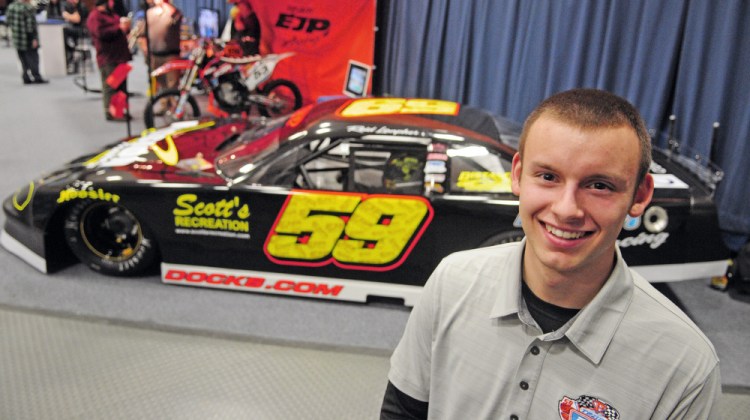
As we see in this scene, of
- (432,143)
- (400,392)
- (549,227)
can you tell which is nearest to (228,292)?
(432,143)

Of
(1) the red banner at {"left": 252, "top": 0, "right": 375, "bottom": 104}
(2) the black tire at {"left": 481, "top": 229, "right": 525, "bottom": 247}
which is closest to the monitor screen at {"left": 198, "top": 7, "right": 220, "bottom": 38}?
(1) the red banner at {"left": 252, "top": 0, "right": 375, "bottom": 104}

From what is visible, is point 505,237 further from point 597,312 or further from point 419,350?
point 597,312

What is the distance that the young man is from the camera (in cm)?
118

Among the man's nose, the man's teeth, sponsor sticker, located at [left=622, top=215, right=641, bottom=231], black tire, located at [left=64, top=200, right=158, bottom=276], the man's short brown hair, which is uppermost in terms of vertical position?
the man's short brown hair

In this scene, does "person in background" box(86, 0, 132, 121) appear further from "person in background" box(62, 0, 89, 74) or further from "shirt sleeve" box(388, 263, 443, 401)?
"shirt sleeve" box(388, 263, 443, 401)

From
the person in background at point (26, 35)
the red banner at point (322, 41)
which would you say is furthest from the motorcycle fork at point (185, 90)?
the person in background at point (26, 35)

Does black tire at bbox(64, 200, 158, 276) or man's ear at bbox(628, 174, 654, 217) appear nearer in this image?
man's ear at bbox(628, 174, 654, 217)

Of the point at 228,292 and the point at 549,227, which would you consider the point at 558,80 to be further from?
the point at 549,227

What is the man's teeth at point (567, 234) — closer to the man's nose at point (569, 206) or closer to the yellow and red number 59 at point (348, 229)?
the man's nose at point (569, 206)

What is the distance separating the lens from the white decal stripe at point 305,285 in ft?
13.4

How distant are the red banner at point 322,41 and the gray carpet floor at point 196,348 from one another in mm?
4694

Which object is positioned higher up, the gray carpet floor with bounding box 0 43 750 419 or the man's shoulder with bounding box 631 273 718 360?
the man's shoulder with bounding box 631 273 718 360

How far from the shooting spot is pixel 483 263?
1405 mm

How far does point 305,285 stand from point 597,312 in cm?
304
